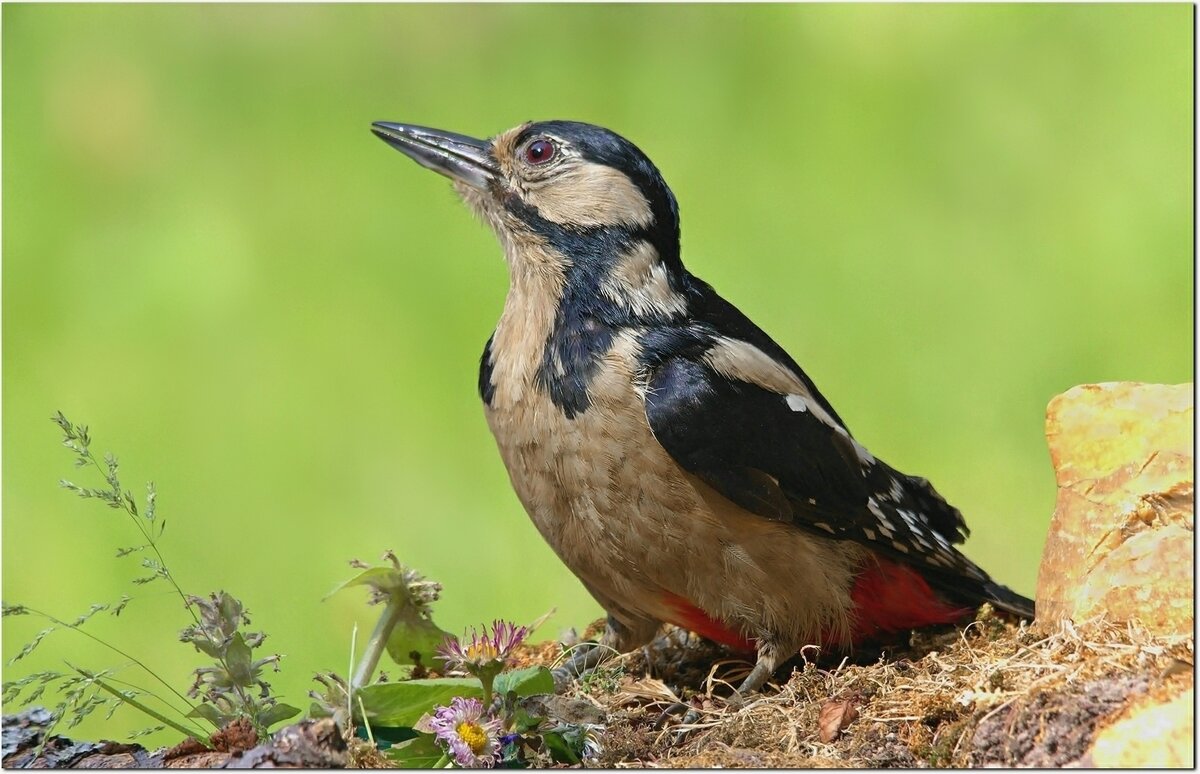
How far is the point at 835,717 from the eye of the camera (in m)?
4.07

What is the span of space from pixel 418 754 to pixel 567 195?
203 centimetres

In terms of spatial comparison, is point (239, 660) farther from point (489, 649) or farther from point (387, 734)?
point (489, 649)

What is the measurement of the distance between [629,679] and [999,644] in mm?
1295

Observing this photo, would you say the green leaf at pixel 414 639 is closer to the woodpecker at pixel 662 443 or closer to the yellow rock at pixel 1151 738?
the woodpecker at pixel 662 443

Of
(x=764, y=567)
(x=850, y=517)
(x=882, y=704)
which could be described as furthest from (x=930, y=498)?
(x=882, y=704)

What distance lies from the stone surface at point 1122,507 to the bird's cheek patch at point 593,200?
1574 millimetres

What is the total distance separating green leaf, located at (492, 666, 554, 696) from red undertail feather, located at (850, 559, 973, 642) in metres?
1.34

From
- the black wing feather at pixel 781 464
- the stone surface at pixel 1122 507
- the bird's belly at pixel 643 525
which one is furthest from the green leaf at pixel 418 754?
the stone surface at pixel 1122 507

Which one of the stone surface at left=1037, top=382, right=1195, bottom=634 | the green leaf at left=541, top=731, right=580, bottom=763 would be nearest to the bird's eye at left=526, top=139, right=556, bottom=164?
the stone surface at left=1037, top=382, right=1195, bottom=634

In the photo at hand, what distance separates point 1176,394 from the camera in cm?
433

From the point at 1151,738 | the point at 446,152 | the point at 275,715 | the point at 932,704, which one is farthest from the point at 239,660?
the point at 1151,738

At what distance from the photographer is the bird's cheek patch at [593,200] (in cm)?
483

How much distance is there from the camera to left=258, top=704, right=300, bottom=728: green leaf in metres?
3.90

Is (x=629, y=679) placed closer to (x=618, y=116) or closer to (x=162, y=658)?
(x=162, y=658)
